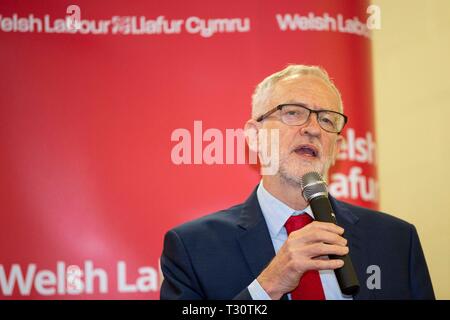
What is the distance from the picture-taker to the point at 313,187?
5.39 feet

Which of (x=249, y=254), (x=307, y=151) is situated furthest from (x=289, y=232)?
(x=307, y=151)

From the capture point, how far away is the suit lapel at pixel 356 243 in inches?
71.9

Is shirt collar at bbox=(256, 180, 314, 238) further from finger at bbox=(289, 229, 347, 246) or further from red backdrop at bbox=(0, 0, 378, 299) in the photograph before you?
finger at bbox=(289, 229, 347, 246)

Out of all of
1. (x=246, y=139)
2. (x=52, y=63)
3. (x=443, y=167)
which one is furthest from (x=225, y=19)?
(x=443, y=167)

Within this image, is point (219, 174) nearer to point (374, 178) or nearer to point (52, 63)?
point (374, 178)

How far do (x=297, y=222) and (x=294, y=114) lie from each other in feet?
1.16

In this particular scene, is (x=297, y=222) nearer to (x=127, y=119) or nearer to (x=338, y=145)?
(x=338, y=145)

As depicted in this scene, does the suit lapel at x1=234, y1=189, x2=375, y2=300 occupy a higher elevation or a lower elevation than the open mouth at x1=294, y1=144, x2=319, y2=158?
lower

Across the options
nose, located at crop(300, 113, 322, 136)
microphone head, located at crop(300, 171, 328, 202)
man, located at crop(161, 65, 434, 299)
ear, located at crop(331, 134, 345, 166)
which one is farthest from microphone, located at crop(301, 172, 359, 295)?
ear, located at crop(331, 134, 345, 166)

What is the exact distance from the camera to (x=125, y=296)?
224 cm

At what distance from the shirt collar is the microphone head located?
0.31 m

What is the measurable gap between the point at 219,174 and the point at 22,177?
0.71 meters

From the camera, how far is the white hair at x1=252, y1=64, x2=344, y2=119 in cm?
215

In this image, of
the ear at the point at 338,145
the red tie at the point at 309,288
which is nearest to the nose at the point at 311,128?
the ear at the point at 338,145
